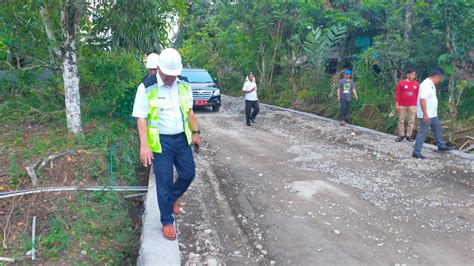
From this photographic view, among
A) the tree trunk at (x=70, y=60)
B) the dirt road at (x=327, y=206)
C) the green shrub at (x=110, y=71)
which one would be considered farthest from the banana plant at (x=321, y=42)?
the tree trunk at (x=70, y=60)

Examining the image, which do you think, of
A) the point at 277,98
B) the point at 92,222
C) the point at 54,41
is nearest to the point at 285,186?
the point at 92,222

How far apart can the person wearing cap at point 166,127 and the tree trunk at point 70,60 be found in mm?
3233

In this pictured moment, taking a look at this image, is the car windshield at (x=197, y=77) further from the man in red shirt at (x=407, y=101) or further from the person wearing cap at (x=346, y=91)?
the man in red shirt at (x=407, y=101)

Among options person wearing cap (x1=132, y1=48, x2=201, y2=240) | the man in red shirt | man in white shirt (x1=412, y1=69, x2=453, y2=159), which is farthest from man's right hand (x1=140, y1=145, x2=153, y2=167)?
the man in red shirt

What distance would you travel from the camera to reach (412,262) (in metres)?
3.91

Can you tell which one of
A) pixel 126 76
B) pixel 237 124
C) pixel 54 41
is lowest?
pixel 237 124

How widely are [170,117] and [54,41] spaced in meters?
3.76

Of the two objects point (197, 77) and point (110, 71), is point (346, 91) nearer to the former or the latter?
point (110, 71)

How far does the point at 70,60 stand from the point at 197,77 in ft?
33.0

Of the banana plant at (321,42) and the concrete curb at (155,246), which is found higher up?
the banana plant at (321,42)

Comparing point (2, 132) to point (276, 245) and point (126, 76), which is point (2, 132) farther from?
point (276, 245)

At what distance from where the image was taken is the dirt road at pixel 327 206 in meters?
4.11

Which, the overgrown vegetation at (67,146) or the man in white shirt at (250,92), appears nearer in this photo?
the overgrown vegetation at (67,146)

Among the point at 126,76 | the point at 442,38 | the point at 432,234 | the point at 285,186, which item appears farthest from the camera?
the point at 442,38
